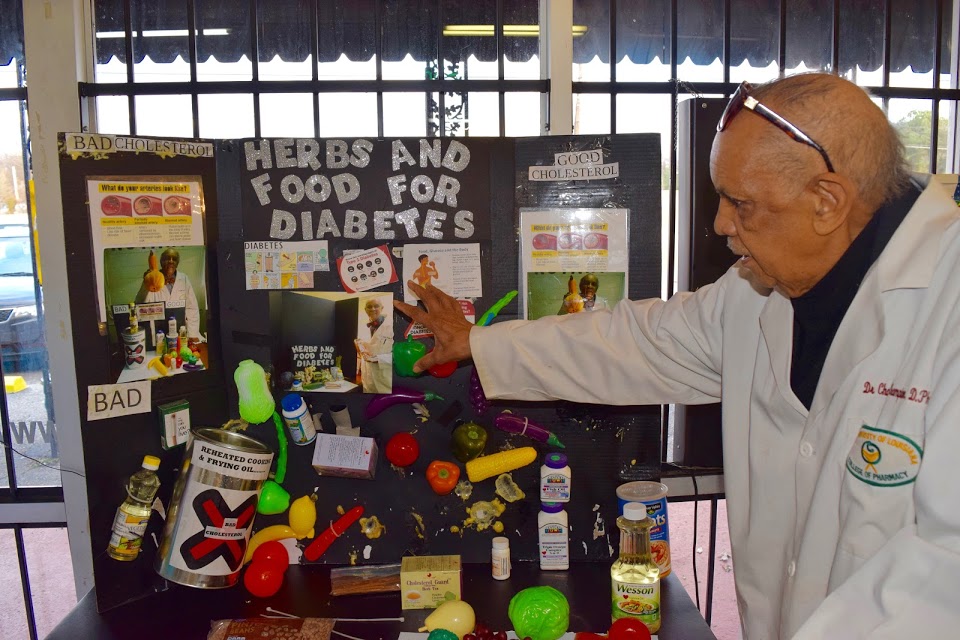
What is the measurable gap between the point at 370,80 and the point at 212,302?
0.92 meters

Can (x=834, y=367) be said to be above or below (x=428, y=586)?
above

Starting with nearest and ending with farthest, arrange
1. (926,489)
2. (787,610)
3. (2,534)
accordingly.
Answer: (926,489) < (787,610) < (2,534)

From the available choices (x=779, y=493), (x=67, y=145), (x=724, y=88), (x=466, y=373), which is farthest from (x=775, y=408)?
(x=67, y=145)

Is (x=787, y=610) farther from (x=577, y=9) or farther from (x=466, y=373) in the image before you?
(x=577, y=9)

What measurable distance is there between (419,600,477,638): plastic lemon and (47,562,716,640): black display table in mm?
40

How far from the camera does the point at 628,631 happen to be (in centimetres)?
148

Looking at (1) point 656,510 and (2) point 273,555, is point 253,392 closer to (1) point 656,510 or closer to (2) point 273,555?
(2) point 273,555

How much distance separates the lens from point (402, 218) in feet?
5.95

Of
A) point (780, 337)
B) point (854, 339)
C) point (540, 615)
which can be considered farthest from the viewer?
point (540, 615)

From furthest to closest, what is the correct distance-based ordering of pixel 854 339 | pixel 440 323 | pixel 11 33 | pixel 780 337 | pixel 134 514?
pixel 11 33 → pixel 440 323 → pixel 134 514 → pixel 780 337 → pixel 854 339

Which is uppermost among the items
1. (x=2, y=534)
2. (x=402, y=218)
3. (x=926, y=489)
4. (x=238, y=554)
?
(x=402, y=218)

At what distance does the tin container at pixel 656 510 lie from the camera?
1.74 m

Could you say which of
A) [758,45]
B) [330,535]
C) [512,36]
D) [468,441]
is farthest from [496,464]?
[758,45]

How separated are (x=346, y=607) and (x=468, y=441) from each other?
445 millimetres
